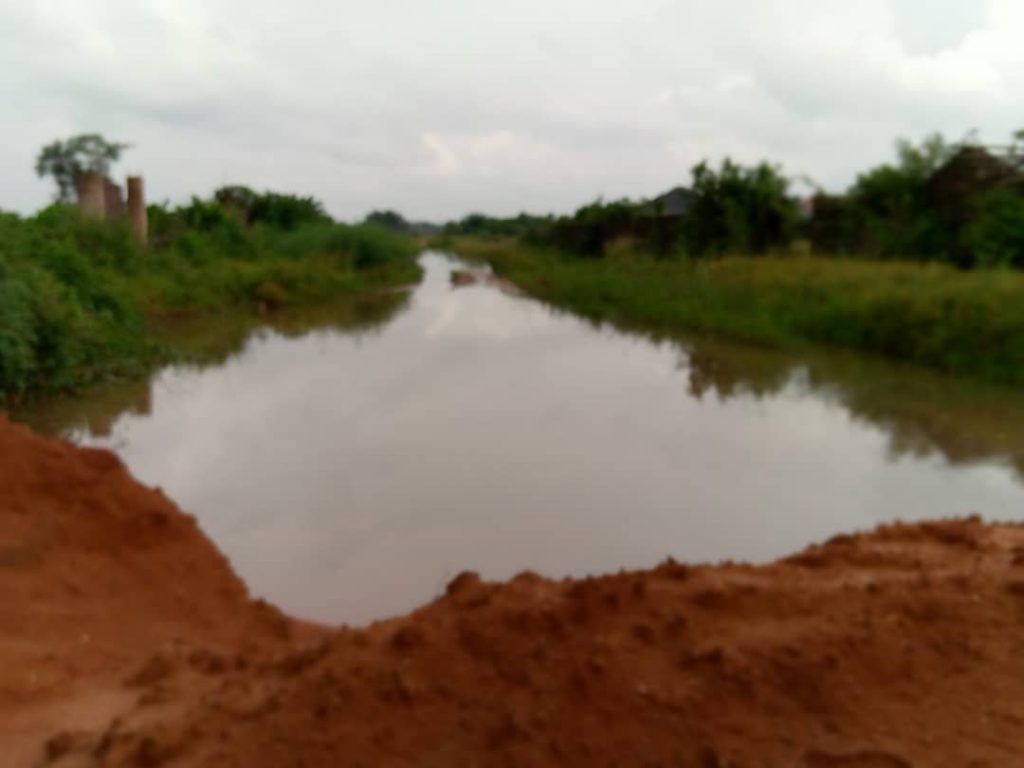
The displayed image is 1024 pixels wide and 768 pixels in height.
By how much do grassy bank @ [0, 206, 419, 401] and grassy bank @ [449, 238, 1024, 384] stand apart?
7.98 metres

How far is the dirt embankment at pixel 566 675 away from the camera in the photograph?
266 centimetres

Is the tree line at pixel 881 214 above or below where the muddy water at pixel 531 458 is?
above

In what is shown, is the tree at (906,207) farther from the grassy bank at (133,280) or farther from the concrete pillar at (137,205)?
the concrete pillar at (137,205)

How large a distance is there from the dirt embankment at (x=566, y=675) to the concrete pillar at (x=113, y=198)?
20850 millimetres

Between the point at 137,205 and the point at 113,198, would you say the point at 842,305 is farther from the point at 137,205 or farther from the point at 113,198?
the point at 113,198

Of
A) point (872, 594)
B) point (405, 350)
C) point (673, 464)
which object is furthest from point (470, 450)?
point (405, 350)

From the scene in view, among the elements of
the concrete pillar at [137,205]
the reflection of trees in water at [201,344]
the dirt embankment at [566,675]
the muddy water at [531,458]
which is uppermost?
the concrete pillar at [137,205]

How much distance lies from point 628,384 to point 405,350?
15.3 ft

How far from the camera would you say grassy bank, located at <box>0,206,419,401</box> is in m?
9.34

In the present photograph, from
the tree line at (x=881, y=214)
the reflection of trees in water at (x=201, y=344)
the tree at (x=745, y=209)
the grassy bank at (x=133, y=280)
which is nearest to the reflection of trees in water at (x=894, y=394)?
the tree line at (x=881, y=214)

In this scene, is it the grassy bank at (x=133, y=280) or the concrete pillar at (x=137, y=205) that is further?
the concrete pillar at (x=137, y=205)

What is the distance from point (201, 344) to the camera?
14977 mm

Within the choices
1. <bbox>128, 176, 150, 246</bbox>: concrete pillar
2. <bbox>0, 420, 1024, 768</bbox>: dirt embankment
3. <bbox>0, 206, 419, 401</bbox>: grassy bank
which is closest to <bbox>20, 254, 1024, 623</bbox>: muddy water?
<bbox>0, 206, 419, 401</bbox>: grassy bank

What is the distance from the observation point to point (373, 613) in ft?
15.7
